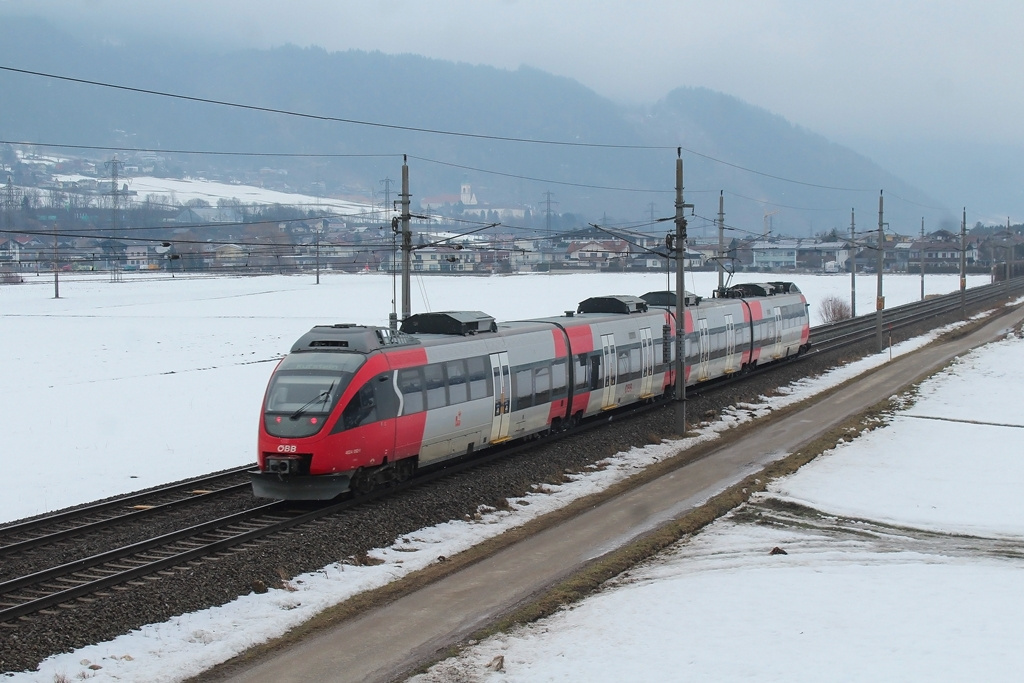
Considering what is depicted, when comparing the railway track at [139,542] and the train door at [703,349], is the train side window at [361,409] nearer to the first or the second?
the railway track at [139,542]

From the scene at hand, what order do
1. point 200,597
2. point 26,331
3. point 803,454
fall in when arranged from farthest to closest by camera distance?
point 26,331
point 803,454
point 200,597

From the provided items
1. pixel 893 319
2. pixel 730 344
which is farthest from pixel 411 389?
pixel 893 319

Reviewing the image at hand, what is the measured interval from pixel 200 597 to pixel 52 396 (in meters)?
27.7

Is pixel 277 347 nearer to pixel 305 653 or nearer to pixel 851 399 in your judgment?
pixel 851 399

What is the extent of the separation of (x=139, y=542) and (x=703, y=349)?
25047 millimetres

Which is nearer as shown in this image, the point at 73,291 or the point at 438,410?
the point at 438,410

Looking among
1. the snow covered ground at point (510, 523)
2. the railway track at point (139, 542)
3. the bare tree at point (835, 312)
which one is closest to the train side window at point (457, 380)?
the railway track at point (139, 542)

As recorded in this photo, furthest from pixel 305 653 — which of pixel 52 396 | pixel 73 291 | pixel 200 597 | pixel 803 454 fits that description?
pixel 73 291

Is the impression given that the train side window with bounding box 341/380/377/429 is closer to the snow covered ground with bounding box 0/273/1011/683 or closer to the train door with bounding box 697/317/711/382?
the snow covered ground with bounding box 0/273/1011/683

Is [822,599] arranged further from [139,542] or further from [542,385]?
[542,385]

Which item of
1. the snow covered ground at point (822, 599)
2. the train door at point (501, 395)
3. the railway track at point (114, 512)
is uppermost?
the train door at point (501, 395)

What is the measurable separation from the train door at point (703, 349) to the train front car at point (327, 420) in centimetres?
1908

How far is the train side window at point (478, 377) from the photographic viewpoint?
24522 mm

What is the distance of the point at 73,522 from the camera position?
2011cm
